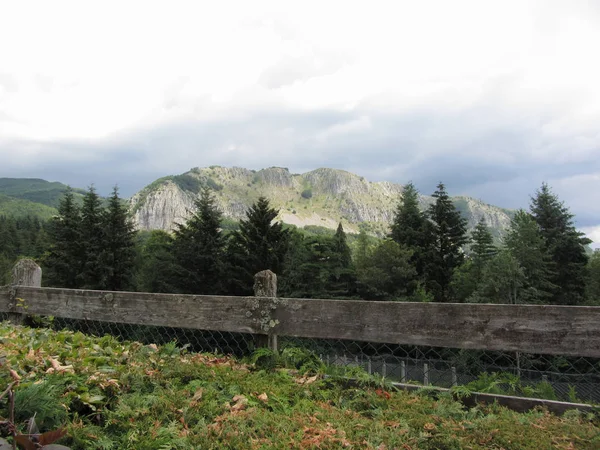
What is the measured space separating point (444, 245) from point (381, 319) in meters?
49.2

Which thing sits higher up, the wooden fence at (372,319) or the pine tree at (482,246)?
the pine tree at (482,246)

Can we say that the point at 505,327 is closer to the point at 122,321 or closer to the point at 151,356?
the point at 151,356

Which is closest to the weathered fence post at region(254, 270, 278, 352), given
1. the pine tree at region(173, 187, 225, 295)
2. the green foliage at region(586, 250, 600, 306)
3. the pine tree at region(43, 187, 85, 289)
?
the pine tree at region(173, 187, 225, 295)

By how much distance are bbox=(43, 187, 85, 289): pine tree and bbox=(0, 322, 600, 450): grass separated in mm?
42685

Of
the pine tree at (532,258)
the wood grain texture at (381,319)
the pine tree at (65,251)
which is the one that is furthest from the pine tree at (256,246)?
the wood grain texture at (381,319)

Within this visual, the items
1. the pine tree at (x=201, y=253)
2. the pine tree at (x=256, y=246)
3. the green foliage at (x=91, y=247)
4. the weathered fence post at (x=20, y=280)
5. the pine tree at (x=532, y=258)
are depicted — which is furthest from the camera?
the green foliage at (x=91, y=247)

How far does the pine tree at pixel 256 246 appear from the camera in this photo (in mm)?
40094

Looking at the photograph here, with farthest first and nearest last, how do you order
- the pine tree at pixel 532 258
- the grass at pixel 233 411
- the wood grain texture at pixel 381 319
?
the pine tree at pixel 532 258, the wood grain texture at pixel 381 319, the grass at pixel 233 411

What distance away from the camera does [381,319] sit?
4.22m

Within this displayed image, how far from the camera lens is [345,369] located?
4375 millimetres

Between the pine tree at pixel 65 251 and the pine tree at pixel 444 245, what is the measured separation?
3891 cm

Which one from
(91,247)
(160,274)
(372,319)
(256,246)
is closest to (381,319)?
(372,319)

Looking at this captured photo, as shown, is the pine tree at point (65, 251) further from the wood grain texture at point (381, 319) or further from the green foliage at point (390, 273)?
the wood grain texture at point (381, 319)

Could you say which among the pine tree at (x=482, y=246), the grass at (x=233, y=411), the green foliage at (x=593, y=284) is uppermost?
the pine tree at (x=482, y=246)
